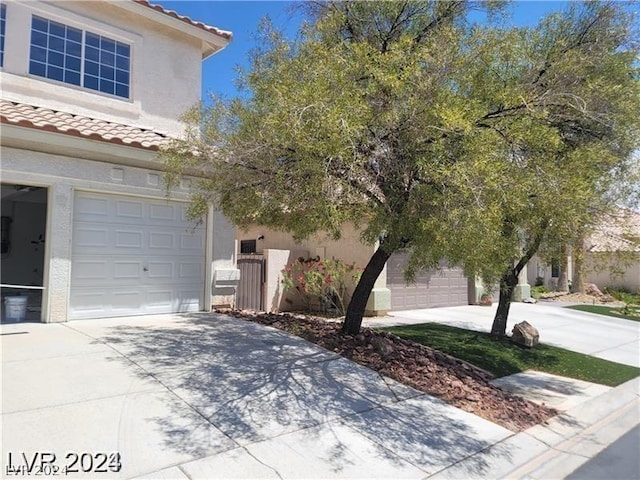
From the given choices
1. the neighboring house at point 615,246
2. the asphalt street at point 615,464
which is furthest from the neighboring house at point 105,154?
the asphalt street at point 615,464

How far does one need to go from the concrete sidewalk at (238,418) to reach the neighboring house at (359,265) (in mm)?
5046

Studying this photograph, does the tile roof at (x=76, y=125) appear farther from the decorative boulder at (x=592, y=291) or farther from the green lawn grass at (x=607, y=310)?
the decorative boulder at (x=592, y=291)

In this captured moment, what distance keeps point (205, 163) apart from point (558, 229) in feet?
17.6

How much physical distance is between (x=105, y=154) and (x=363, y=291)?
225 inches

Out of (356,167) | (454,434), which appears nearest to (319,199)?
(356,167)

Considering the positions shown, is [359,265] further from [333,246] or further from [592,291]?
[592,291]

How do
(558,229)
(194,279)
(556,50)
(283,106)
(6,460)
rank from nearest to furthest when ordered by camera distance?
(6,460) → (283,106) → (558,229) → (556,50) → (194,279)

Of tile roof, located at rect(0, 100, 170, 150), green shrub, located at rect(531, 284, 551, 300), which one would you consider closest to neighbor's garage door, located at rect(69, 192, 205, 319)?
tile roof, located at rect(0, 100, 170, 150)

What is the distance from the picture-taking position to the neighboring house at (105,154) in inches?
336

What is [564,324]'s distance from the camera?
14.3 meters

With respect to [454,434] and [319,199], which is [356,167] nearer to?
[319,199]

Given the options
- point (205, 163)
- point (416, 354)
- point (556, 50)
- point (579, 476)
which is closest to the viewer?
point (579, 476)

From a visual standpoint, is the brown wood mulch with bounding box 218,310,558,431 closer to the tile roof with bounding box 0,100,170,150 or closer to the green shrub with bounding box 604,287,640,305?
the tile roof with bounding box 0,100,170,150

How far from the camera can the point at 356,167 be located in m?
5.78
